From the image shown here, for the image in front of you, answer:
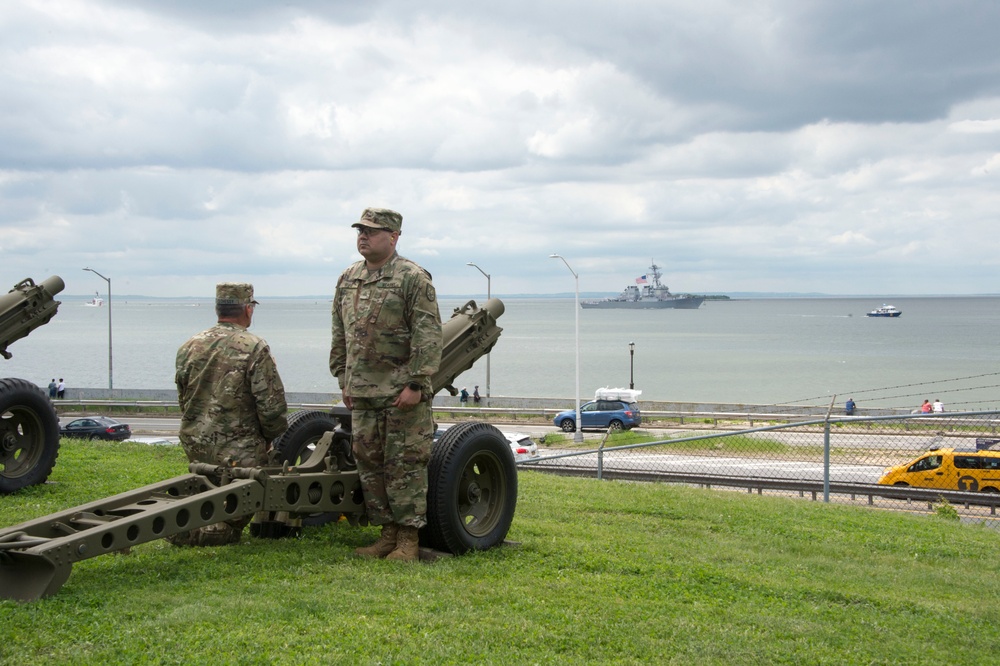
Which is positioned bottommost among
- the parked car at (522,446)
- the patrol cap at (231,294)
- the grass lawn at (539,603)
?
the parked car at (522,446)

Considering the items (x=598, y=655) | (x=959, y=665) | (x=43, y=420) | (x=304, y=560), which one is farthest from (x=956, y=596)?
(x=43, y=420)

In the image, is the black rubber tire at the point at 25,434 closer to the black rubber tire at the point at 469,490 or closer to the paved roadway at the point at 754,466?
the black rubber tire at the point at 469,490

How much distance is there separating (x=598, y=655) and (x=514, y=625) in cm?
51

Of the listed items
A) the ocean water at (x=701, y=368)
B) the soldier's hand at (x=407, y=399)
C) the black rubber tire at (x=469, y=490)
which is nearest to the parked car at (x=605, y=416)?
the ocean water at (x=701, y=368)

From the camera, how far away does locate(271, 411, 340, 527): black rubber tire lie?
755 cm

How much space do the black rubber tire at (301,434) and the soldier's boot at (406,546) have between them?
1395mm

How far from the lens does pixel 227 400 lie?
6.80 meters

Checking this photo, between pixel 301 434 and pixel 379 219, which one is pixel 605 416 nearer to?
pixel 301 434

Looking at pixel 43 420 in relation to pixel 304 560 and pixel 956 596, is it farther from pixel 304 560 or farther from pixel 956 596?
pixel 956 596

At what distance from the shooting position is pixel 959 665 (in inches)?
193

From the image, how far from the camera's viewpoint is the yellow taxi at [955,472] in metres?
17.8

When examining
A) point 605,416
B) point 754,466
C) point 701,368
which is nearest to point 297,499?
point 754,466

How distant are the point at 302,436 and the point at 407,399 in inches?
69.1

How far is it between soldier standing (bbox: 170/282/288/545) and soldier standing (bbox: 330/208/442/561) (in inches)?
27.1
